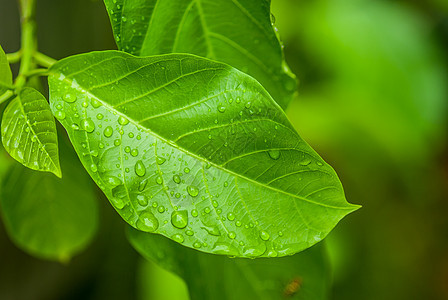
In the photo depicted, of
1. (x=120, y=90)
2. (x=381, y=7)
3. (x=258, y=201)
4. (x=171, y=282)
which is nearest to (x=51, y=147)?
(x=120, y=90)

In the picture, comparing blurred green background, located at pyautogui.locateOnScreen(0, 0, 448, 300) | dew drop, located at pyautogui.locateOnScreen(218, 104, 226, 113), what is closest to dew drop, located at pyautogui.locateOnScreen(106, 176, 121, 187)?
dew drop, located at pyautogui.locateOnScreen(218, 104, 226, 113)

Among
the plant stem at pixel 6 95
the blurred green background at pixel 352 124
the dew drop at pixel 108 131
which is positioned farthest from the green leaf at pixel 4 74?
the blurred green background at pixel 352 124

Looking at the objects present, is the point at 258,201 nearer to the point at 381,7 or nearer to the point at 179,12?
the point at 179,12

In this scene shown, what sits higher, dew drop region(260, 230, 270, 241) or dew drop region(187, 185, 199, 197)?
dew drop region(187, 185, 199, 197)

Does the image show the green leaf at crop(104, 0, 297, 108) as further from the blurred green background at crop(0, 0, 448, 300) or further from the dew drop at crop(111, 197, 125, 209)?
the blurred green background at crop(0, 0, 448, 300)

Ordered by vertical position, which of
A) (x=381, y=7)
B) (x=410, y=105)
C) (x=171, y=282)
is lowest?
(x=171, y=282)

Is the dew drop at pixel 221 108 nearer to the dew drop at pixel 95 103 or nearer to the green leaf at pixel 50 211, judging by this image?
the dew drop at pixel 95 103
